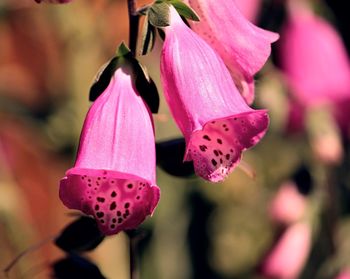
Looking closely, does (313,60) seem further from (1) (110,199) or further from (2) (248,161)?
(1) (110,199)

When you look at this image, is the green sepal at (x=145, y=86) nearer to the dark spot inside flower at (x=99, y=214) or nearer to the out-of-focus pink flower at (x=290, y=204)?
the dark spot inside flower at (x=99, y=214)

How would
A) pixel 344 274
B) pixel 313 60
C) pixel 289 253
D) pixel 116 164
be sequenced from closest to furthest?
pixel 116 164
pixel 344 274
pixel 289 253
pixel 313 60

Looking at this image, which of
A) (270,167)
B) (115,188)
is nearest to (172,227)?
(270,167)

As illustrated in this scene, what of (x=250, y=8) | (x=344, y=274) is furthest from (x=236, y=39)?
(x=250, y=8)

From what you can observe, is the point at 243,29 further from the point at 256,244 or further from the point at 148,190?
the point at 256,244

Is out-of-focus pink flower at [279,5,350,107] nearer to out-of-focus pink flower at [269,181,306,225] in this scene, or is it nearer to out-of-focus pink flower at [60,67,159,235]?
out-of-focus pink flower at [269,181,306,225]

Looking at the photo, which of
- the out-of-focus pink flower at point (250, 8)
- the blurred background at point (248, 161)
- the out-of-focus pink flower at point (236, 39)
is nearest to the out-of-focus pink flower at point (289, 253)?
the blurred background at point (248, 161)
